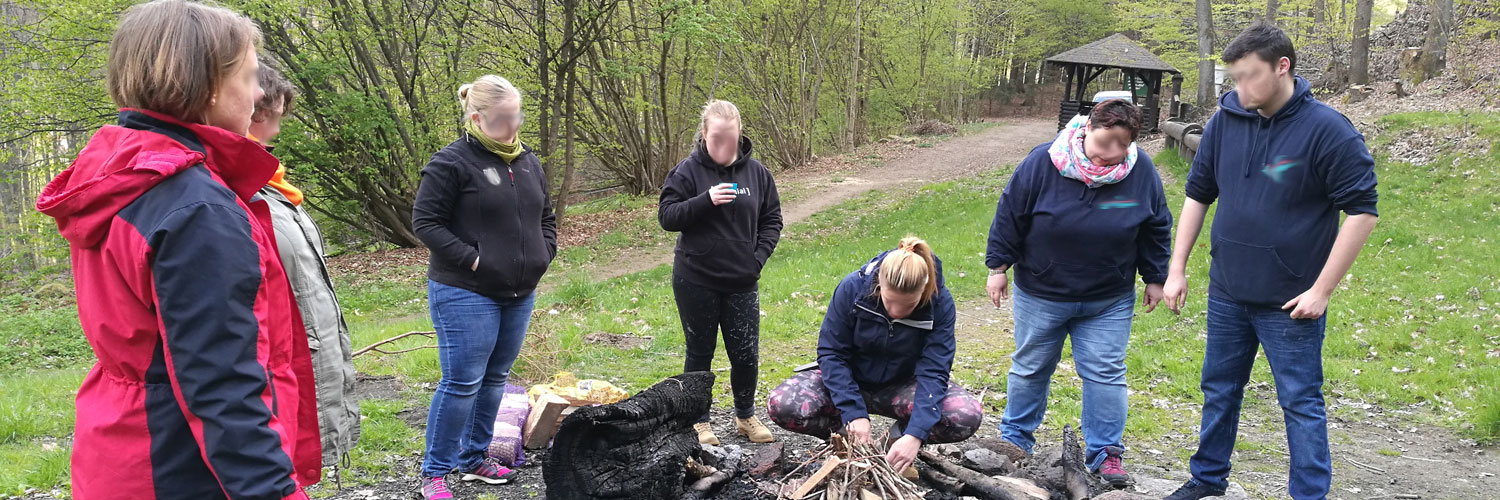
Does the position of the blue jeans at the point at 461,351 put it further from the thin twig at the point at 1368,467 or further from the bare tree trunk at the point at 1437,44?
the bare tree trunk at the point at 1437,44

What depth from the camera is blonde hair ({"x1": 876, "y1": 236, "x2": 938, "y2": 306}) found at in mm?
3184

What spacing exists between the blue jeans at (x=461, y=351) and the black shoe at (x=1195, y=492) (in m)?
2.70

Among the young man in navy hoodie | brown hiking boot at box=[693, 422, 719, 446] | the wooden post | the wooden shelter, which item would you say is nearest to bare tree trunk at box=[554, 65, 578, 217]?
the wooden post

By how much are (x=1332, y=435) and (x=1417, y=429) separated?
1.57ft

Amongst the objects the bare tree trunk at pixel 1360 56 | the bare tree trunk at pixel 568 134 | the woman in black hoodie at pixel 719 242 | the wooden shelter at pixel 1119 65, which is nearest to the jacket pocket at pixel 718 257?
the woman in black hoodie at pixel 719 242

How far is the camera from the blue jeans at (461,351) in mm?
3287

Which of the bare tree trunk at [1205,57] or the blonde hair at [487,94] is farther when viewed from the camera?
the bare tree trunk at [1205,57]

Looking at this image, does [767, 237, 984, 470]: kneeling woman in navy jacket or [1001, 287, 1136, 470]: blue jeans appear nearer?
[767, 237, 984, 470]: kneeling woman in navy jacket

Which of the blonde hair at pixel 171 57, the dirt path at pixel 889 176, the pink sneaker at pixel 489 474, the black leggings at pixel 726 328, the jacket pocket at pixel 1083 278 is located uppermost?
the blonde hair at pixel 171 57

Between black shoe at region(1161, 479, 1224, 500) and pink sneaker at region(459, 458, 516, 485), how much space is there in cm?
267

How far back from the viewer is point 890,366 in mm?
3559

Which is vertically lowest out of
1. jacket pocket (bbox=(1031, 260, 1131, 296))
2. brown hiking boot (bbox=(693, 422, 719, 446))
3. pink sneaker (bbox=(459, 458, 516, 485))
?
brown hiking boot (bbox=(693, 422, 719, 446))

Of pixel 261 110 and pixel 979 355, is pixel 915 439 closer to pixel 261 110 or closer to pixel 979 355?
pixel 261 110

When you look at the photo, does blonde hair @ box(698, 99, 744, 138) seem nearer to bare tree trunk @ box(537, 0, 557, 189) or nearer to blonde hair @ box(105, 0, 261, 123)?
blonde hair @ box(105, 0, 261, 123)
